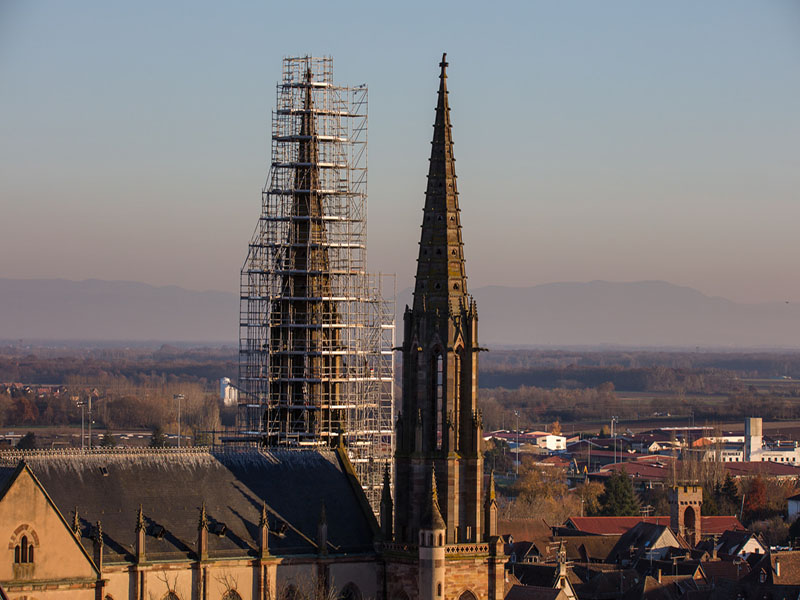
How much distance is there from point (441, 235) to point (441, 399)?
7.42 metres

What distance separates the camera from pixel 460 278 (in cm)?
8650

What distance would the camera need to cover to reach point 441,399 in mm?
85000

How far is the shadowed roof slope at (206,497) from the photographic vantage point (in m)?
80.8

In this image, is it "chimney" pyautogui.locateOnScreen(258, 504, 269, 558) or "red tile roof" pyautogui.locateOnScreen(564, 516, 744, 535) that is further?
"red tile roof" pyautogui.locateOnScreen(564, 516, 744, 535)

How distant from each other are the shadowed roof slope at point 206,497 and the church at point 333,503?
72mm

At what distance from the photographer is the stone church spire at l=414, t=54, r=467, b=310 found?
85938 mm

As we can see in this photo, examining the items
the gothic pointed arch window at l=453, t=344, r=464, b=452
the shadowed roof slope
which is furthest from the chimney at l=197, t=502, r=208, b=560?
the gothic pointed arch window at l=453, t=344, r=464, b=452

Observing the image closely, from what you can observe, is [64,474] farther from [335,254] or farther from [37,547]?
[335,254]

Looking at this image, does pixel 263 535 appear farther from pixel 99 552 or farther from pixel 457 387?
pixel 457 387

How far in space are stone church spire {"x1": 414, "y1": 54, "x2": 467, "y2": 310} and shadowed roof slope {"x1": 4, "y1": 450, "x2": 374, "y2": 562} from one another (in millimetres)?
9590

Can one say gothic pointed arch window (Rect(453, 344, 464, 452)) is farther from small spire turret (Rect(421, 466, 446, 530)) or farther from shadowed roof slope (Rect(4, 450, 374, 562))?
→ shadowed roof slope (Rect(4, 450, 374, 562))

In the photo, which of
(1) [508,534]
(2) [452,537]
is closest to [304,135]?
(2) [452,537]

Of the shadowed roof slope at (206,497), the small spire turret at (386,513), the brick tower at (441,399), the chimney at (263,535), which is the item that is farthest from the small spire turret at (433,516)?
the chimney at (263,535)

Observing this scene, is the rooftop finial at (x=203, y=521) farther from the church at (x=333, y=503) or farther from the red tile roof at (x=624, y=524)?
the red tile roof at (x=624, y=524)
